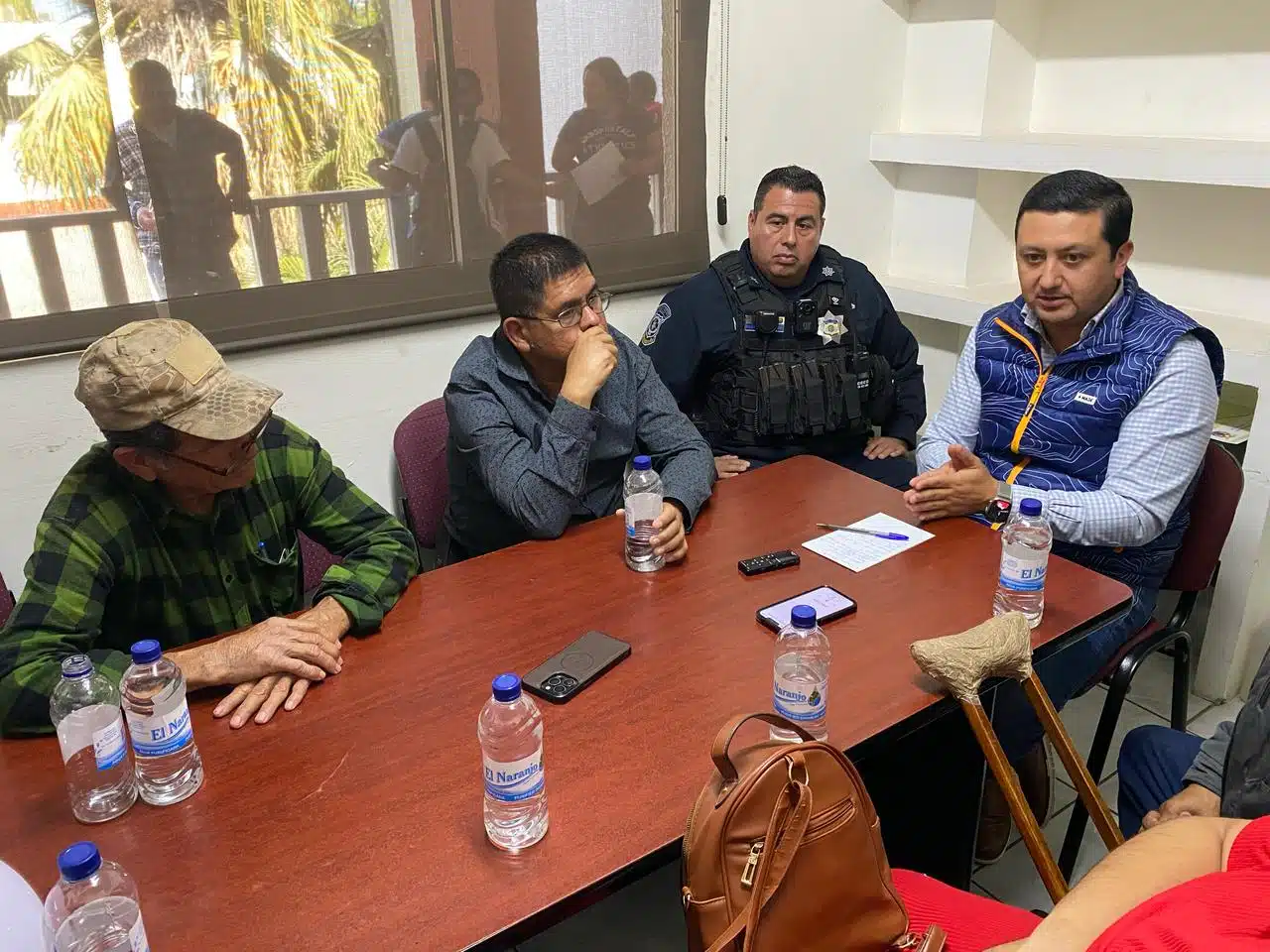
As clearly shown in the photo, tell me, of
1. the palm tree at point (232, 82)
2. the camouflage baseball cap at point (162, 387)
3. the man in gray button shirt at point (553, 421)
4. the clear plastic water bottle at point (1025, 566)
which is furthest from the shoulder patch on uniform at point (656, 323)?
the camouflage baseball cap at point (162, 387)

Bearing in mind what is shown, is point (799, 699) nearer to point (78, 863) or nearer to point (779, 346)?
point (78, 863)

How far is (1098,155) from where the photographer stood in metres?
2.67

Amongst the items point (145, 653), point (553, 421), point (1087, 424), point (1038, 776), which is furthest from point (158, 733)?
point (1087, 424)

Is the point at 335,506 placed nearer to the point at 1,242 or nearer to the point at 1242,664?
the point at 1,242

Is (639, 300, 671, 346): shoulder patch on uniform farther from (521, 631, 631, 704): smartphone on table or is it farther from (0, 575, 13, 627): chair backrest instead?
(0, 575, 13, 627): chair backrest

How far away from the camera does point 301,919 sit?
1.00m

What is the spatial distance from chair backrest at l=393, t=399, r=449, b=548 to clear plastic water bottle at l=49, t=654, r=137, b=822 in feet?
3.76

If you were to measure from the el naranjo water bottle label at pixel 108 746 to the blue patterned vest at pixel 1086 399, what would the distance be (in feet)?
5.90

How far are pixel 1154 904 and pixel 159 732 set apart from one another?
1.13 metres

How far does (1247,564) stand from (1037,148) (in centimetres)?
134

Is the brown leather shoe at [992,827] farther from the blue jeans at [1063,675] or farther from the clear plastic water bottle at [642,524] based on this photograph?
the clear plastic water bottle at [642,524]

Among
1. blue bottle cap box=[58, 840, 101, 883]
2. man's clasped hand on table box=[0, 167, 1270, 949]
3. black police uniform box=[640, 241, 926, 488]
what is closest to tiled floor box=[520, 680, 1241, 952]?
man's clasped hand on table box=[0, 167, 1270, 949]

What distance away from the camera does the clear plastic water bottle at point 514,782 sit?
1.05 meters

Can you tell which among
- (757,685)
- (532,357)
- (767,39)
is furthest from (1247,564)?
(767,39)
